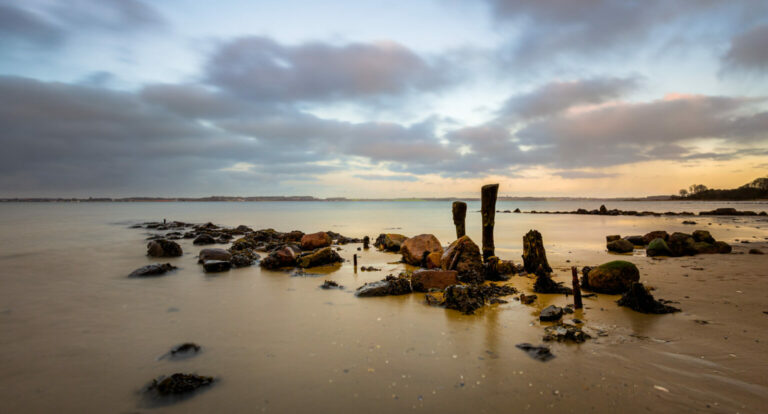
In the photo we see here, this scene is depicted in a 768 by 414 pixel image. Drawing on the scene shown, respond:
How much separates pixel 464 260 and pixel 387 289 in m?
4.14

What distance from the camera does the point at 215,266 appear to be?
51.1ft

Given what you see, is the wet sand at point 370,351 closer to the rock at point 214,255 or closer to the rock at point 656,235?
the rock at point 214,255

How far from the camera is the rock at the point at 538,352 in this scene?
20.5 feet

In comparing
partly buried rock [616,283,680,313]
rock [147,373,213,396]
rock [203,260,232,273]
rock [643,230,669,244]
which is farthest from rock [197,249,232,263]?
rock [643,230,669,244]

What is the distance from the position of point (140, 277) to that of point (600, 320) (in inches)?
687

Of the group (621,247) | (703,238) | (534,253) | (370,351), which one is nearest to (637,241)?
(703,238)

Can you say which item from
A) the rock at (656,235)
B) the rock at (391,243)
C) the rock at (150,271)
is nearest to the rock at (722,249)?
the rock at (656,235)

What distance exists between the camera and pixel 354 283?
513 inches

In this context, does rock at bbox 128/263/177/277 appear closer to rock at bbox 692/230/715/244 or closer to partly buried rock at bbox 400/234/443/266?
partly buried rock at bbox 400/234/443/266

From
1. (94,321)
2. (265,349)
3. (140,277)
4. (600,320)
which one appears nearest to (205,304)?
(94,321)

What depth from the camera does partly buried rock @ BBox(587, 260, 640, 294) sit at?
10562 millimetres

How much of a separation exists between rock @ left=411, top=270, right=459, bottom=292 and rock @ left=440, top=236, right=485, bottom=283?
46.4 inches

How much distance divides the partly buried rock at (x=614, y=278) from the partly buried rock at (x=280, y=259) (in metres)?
13.1

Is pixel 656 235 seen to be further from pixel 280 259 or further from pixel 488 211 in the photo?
pixel 280 259
